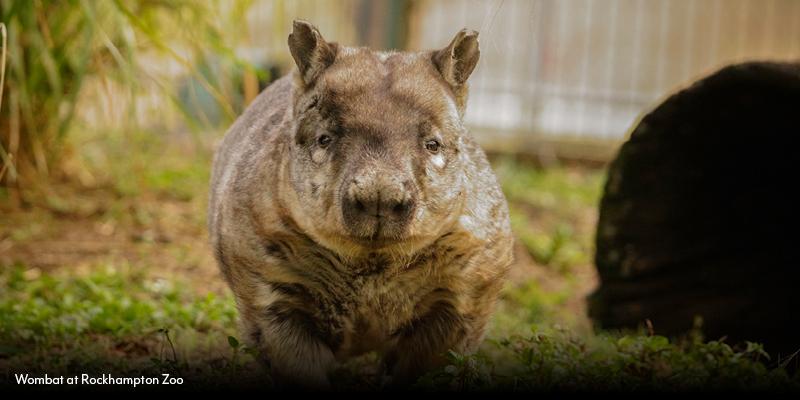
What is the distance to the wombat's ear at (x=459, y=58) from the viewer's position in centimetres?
294

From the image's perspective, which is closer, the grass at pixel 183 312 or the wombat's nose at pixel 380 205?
the wombat's nose at pixel 380 205

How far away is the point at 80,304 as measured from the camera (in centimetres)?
402

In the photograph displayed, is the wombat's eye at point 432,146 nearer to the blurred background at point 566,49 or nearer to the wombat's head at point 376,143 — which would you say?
the wombat's head at point 376,143

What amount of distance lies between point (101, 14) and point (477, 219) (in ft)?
12.2

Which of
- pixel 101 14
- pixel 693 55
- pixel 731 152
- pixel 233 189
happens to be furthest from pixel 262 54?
pixel 233 189

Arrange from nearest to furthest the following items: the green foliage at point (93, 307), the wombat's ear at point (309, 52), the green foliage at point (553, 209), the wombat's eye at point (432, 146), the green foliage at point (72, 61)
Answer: the wombat's eye at point (432, 146), the wombat's ear at point (309, 52), the green foliage at point (93, 307), the green foliage at point (72, 61), the green foliage at point (553, 209)

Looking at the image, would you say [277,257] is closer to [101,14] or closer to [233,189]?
[233,189]

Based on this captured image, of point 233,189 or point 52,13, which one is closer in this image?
point 233,189

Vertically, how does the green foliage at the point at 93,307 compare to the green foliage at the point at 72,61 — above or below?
below

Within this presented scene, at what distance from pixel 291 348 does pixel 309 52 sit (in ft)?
3.81

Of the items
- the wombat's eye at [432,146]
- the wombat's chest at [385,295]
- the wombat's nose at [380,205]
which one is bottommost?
the wombat's chest at [385,295]

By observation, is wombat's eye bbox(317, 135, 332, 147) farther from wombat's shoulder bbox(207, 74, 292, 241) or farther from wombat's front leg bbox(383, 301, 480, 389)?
wombat's front leg bbox(383, 301, 480, 389)

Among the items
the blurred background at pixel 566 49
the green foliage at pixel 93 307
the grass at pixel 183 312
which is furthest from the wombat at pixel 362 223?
the blurred background at pixel 566 49

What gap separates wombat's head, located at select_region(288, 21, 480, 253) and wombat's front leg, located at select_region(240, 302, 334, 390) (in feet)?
1.35
